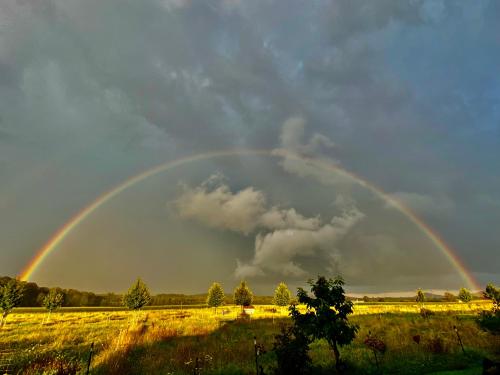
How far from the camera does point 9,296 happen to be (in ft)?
142

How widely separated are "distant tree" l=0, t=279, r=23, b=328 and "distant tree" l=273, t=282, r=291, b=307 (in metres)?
57.5

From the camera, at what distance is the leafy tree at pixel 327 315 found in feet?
43.6

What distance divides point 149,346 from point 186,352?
376cm

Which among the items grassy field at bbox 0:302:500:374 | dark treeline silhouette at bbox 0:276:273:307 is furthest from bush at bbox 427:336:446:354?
dark treeline silhouette at bbox 0:276:273:307

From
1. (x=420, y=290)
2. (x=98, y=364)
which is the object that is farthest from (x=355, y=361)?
(x=420, y=290)

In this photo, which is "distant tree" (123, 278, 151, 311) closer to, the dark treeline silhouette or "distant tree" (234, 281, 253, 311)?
"distant tree" (234, 281, 253, 311)

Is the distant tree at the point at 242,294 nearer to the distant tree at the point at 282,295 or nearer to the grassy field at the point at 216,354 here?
the distant tree at the point at 282,295

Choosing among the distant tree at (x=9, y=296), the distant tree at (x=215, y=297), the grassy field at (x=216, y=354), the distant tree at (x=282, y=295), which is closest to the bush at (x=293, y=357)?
the grassy field at (x=216, y=354)

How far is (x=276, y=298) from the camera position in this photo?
8350 cm

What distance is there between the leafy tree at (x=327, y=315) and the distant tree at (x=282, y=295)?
238ft

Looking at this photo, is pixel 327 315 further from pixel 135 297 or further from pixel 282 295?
pixel 282 295

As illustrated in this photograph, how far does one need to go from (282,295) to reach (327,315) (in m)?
73.9

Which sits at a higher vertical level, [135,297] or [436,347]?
[135,297]

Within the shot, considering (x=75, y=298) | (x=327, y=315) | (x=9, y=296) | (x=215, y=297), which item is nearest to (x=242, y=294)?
(x=215, y=297)
